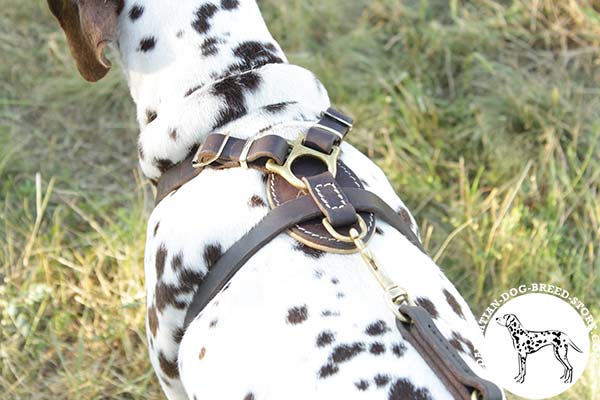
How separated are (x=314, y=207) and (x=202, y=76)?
1.70 ft

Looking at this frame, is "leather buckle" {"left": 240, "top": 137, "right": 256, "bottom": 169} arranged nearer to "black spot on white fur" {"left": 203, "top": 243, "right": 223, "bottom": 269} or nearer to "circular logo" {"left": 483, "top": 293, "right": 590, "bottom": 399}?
"black spot on white fur" {"left": 203, "top": 243, "right": 223, "bottom": 269}

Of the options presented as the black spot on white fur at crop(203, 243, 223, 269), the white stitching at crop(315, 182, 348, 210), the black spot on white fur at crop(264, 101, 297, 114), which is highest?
the white stitching at crop(315, 182, 348, 210)

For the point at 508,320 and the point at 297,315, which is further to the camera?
the point at 508,320

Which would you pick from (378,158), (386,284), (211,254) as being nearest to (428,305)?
(386,284)

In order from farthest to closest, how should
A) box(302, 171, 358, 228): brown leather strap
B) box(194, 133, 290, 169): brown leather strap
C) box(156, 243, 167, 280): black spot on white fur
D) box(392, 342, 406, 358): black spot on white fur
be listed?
1. box(156, 243, 167, 280): black spot on white fur
2. box(194, 133, 290, 169): brown leather strap
3. box(302, 171, 358, 228): brown leather strap
4. box(392, 342, 406, 358): black spot on white fur

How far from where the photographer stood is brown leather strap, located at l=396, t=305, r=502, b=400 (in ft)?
5.35

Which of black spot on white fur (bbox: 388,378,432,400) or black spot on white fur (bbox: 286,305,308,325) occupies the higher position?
black spot on white fur (bbox: 388,378,432,400)

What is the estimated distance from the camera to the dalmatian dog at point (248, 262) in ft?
5.86

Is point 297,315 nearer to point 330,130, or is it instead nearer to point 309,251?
point 309,251

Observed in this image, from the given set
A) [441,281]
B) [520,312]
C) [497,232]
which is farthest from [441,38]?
[441,281]

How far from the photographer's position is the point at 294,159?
202cm

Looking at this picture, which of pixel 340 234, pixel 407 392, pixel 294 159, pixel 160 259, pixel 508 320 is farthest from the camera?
pixel 508 320

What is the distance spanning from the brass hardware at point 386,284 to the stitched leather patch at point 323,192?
0.03 metres

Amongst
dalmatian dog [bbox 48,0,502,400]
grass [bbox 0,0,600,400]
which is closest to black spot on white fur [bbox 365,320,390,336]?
dalmatian dog [bbox 48,0,502,400]
